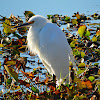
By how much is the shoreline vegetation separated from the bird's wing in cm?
15

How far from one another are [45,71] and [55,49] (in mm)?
603

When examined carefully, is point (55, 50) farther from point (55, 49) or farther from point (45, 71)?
point (45, 71)

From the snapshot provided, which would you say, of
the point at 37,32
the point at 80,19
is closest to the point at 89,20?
the point at 80,19

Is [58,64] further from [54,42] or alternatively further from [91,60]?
[91,60]

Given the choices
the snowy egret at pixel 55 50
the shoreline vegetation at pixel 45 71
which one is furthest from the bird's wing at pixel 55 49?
the shoreline vegetation at pixel 45 71

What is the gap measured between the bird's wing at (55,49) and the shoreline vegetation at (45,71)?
5.9 inches

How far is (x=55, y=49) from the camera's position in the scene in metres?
3.24

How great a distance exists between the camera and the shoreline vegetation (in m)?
2.05

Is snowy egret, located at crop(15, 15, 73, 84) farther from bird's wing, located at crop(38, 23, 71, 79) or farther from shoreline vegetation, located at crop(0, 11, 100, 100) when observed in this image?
shoreline vegetation, located at crop(0, 11, 100, 100)

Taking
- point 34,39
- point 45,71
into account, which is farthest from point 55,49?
point 45,71

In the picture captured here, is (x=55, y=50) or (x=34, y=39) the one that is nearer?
(x=55, y=50)

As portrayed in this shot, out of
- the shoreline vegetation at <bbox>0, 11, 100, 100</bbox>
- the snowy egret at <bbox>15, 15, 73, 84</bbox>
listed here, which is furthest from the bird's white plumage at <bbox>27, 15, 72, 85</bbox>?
the shoreline vegetation at <bbox>0, 11, 100, 100</bbox>

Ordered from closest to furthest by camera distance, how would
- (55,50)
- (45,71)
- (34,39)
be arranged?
(55,50)
(34,39)
(45,71)

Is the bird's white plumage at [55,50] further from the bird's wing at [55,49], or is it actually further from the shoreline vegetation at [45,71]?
the shoreline vegetation at [45,71]
